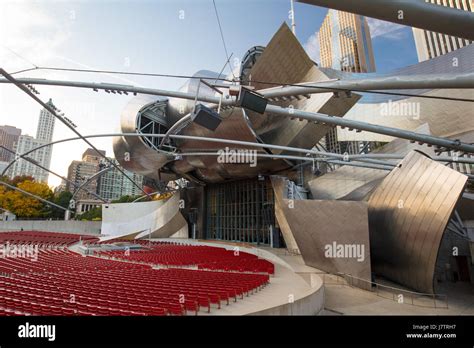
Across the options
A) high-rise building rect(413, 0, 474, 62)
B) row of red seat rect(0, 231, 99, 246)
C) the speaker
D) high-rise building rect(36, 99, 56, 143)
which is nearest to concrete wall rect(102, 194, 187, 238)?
row of red seat rect(0, 231, 99, 246)

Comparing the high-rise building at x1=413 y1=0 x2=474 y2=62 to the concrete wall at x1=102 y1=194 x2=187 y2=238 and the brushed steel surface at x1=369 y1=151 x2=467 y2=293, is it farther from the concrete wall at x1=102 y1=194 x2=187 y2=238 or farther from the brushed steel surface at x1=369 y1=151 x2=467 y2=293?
the brushed steel surface at x1=369 y1=151 x2=467 y2=293

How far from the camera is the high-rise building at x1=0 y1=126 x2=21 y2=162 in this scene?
134250 millimetres

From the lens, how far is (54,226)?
46.8 metres

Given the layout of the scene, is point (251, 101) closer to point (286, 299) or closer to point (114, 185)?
point (286, 299)

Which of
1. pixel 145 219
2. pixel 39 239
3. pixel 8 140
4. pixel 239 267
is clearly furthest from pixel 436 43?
pixel 8 140

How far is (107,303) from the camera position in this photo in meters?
6.40

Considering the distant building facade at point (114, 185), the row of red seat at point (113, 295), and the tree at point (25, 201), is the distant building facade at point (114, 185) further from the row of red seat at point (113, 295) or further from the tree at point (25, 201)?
the row of red seat at point (113, 295)

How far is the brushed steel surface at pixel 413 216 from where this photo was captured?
9805 millimetres

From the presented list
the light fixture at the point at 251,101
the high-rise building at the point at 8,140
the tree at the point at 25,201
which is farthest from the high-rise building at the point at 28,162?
the light fixture at the point at 251,101

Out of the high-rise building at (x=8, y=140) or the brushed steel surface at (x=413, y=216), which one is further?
the high-rise building at (x=8, y=140)

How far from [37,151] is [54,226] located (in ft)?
368

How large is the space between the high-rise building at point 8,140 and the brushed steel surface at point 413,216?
543 feet

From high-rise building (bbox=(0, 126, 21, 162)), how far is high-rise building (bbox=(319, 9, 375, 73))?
16108 centimetres
